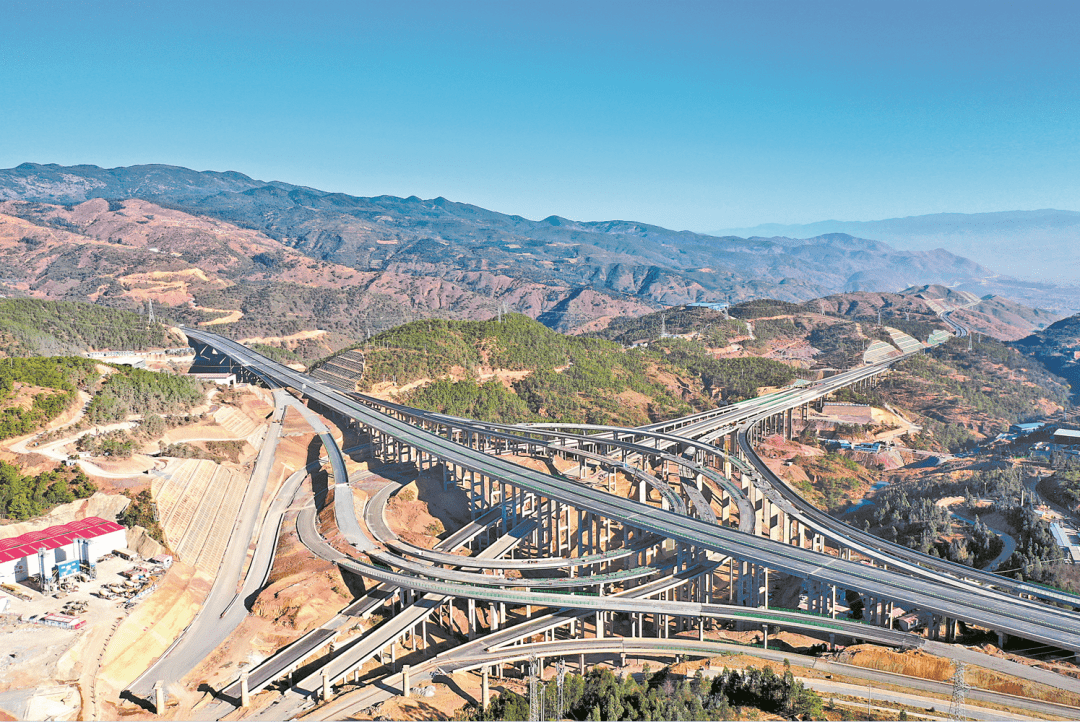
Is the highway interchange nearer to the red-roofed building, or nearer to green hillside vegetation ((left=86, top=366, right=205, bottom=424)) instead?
the red-roofed building

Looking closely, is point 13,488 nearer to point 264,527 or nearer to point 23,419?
point 23,419

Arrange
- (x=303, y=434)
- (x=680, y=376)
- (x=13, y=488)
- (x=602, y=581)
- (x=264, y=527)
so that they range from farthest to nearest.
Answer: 1. (x=680, y=376)
2. (x=303, y=434)
3. (x=264, y=527)
4. (x=13, y=488)
5. (x=602, y=581)

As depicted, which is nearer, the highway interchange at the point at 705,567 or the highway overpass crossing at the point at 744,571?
the highway overpass crossing at the point at 744,571

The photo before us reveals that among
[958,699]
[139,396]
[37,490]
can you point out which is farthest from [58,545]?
[958,699]

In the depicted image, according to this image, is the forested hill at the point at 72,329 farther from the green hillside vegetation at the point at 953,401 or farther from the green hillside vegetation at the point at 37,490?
the green hillside vegetation at the point at 953,401

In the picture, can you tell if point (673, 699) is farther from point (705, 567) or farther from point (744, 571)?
point (744, 571)

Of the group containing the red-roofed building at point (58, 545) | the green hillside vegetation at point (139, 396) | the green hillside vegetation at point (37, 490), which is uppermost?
the green hillside vegetation at point (139, 396)

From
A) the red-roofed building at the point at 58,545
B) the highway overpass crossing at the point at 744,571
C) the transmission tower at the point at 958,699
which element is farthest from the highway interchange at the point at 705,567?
the red-roofed building at the point at 58,545

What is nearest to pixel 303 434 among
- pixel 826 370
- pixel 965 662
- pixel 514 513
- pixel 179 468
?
pixel 179 468
